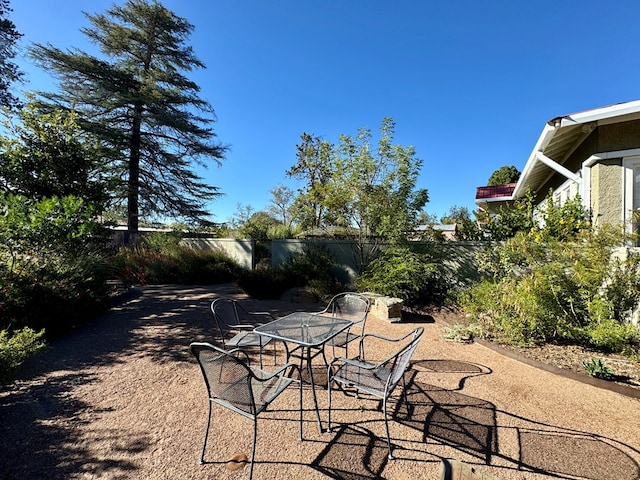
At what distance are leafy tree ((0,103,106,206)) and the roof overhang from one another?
9.70m

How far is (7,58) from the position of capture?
921 cm

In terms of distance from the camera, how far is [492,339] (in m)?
4.40

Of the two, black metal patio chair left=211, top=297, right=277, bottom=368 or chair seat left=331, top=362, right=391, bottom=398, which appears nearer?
chair seat left=331, top=362, right=391, bottom=398

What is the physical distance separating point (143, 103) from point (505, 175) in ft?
79.9

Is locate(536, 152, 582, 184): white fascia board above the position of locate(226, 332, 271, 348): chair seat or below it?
above

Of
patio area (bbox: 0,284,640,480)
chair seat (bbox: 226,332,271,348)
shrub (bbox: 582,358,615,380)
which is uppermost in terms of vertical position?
chair seat (bbox: 226,332,271,348)

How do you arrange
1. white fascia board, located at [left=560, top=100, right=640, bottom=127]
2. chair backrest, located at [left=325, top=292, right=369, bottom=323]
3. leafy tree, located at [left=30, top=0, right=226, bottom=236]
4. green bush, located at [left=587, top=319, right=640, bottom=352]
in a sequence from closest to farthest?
1. green bush, located at [left=587, top=319, right=640, bottom=352]
2. chair backrest, located at [left=325, top=292, right=369, bottom=323]
3. white fascia board, located at [left=560, top=100, right=640, bottom=127]
4. leafy tree, located at [left=30, top=0, right=226, bottom=236]

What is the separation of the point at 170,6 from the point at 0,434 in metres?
19.0

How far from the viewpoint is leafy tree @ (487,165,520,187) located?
2175 cm

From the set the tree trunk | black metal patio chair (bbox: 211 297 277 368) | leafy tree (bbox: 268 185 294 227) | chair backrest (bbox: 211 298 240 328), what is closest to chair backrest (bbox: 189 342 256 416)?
black metal patio chair (bbox: 211 297 277 368)

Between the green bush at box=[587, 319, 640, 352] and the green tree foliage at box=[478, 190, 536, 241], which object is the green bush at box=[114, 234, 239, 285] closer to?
the green tree foliage at box=[478, 190, 536, 241]

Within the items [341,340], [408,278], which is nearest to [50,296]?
[341,340]

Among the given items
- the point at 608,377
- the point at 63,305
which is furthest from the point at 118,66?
the point at 608,377

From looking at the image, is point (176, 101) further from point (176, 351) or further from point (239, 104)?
point (176, 351)
